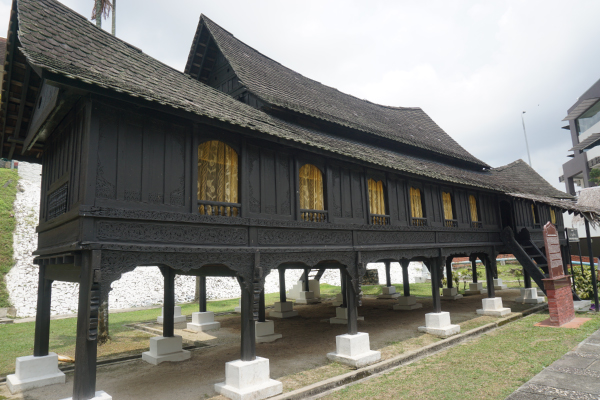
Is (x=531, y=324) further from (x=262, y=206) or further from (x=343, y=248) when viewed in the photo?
(x=262, y=206)

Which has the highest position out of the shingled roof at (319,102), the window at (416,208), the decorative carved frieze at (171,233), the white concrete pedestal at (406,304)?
the shingled roof at (319,102)

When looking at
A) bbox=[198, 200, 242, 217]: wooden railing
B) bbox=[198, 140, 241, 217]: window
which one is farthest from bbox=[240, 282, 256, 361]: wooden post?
bbox=[198, 140, 241, 217]: window

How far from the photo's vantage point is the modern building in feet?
134

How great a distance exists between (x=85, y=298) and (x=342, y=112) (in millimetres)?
11088

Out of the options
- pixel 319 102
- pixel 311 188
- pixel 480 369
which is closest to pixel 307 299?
pixel 319 102

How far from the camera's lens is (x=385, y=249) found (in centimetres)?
1044

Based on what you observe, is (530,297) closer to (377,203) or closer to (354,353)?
(377,203)

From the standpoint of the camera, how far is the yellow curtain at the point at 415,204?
39.0ft

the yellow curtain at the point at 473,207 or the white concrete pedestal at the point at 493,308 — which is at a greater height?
the yellow curtain at the point at 473,207

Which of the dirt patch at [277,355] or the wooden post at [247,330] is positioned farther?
the dirt patch at [277,355]

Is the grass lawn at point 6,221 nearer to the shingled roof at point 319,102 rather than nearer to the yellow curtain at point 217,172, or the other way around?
the shingled roof at point 319,102

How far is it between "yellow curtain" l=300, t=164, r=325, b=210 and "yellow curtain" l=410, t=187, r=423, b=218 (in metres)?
3.84

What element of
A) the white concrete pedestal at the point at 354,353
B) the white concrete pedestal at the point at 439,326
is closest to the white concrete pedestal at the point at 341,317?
the white concrete pedestal at the point at 439,326

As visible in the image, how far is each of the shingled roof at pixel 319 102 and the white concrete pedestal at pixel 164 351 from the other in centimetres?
681
